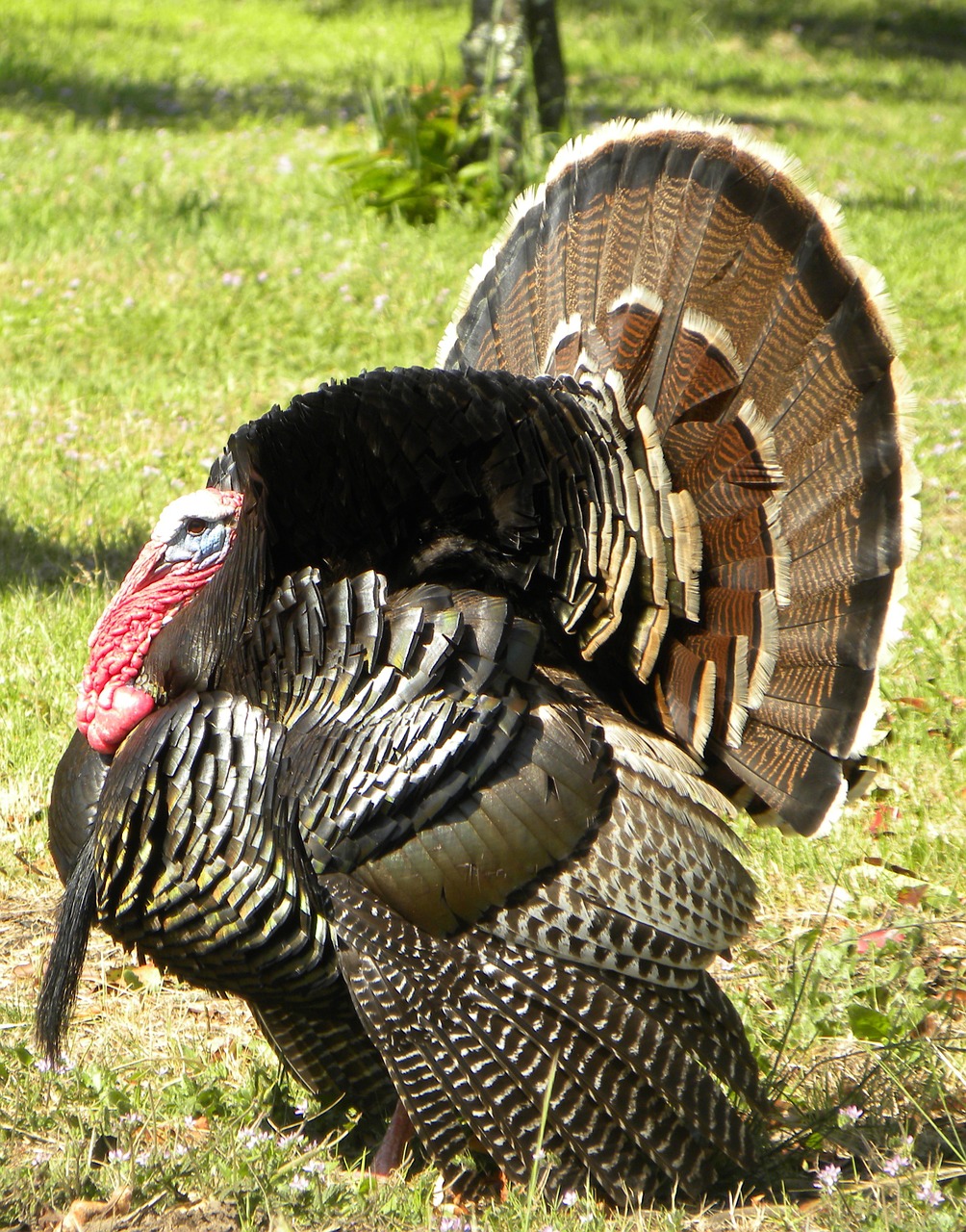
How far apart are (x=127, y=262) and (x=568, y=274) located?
5169mm

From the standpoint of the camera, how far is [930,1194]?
8.51 ft

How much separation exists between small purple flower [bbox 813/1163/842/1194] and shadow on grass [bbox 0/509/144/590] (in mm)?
3314

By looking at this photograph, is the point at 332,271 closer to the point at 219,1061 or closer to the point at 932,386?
the point at 932,386

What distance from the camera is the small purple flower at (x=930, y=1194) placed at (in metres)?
2.58

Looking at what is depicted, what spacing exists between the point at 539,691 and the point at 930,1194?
117 centimetres

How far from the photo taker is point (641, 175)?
3180 mm

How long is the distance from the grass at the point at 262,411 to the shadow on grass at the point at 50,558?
0.06 feet

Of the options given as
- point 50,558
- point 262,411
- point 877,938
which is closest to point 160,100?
point 262,411

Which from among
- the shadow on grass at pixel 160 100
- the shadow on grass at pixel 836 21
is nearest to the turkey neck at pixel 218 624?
the shadow on grass at pixel 160 100

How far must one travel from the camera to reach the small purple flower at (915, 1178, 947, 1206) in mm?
2581

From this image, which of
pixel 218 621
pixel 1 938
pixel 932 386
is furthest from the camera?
pixel 932 386

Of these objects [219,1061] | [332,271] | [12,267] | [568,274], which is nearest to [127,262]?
[12,267]

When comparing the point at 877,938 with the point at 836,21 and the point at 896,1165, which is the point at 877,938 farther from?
the point at 836,21

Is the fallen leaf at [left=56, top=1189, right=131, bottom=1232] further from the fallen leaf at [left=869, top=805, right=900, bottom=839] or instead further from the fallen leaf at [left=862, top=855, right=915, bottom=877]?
the fallen leaf at [left=869, top=805, right=900, bottom=839]
